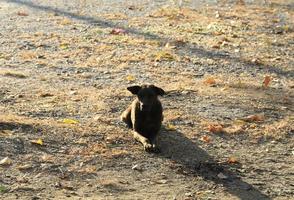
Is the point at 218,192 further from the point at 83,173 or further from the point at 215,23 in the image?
the point at 215,23

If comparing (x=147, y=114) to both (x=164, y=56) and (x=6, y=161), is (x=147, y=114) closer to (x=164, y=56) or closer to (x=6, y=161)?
(x=6, y=161)

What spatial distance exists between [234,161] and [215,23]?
7.44 meters

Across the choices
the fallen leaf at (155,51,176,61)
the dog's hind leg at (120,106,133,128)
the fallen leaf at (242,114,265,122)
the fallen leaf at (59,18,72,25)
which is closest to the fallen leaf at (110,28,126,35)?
the fallen leaf at (59,18,72,25)

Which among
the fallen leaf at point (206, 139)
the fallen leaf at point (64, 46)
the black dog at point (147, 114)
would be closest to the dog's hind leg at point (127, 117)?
the black dog at point (147, 114)

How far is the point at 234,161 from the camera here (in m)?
6.41

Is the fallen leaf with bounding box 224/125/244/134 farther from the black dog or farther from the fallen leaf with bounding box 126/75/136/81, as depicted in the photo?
the fallen leaf with bounding box 126/75/136/81

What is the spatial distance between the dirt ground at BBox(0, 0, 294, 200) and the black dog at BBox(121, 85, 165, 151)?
0.57 feet

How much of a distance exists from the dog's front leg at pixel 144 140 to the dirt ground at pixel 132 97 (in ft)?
0.27

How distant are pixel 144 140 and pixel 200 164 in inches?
30.2

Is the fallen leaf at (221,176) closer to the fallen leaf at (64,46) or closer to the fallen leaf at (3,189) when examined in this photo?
the fallen leaf at (3,189)

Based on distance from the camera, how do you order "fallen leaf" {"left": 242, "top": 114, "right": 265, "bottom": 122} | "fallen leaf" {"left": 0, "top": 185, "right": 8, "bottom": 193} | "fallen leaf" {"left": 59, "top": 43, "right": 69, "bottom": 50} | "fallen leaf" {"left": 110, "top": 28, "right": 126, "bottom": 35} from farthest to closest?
"fallen leaf" {"left": 110, "top": 28, "right": 126, "bottom": 35}
"fallen leaf" {"left": 59, "top": 43, "right": 69, "bottom": 50}
"fallen leaf" {"left": 242, "top": 114, "right": 265, "bottom": 122}
"fallen leaf" {"left": 0, "top": 185, "right": 8, "bottom": 193}

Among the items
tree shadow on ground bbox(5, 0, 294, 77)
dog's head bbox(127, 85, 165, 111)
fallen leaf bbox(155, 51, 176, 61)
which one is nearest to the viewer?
dog's head bbox(127, 85, 165, 111)

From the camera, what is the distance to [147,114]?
6.95 metres

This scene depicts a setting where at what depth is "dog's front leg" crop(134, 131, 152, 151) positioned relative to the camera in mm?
6586
